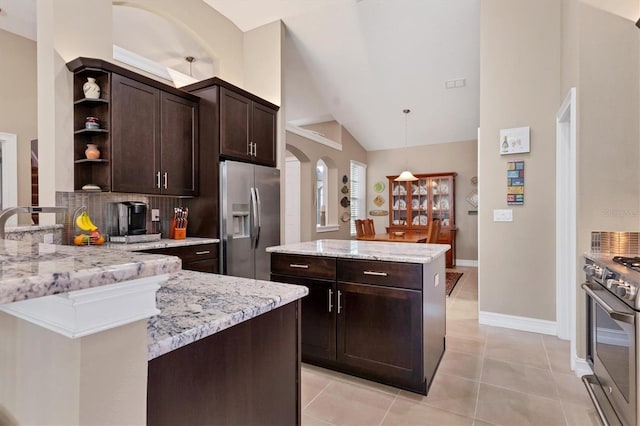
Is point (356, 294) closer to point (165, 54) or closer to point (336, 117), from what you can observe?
point (165, 54)

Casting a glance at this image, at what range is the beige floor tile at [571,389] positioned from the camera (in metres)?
2.14

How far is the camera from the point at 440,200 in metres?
7.41

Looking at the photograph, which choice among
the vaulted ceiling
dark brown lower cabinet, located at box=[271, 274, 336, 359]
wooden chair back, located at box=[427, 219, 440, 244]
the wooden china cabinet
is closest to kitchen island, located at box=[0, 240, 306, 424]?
dark brown lower cabinet, located at box=[271, 274, 336, 359]

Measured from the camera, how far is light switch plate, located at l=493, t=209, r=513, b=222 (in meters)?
3.51

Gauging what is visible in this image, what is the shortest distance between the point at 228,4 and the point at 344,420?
4.49m

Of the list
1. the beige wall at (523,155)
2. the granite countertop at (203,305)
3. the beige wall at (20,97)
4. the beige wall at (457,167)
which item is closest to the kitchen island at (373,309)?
the granite countertop at (203,305)

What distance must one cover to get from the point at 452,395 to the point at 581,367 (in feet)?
3.40

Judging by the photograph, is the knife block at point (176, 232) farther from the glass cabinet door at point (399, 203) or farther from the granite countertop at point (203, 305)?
the glass cabinet door at point (399, 203)

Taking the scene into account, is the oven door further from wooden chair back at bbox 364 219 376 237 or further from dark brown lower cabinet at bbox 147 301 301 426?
wooden chair back at bbox 364 219 376 237

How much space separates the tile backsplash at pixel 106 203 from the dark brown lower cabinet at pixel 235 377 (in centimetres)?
263

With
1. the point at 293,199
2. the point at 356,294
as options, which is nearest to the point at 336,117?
the point at 293,199

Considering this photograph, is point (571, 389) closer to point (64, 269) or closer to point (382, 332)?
point (382, 332)

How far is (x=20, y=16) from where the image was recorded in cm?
375

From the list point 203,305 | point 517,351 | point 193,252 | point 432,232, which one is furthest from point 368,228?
point 203,305
